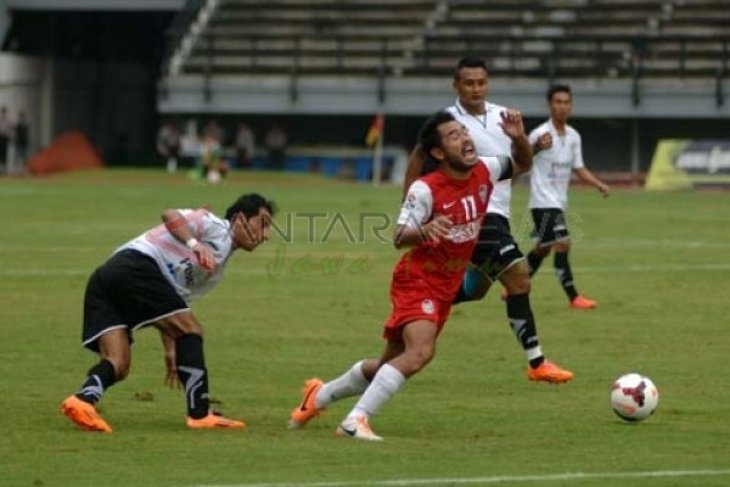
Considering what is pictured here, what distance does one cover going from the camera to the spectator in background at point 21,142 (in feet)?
188

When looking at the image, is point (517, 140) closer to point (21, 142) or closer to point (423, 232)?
point (423, 232)

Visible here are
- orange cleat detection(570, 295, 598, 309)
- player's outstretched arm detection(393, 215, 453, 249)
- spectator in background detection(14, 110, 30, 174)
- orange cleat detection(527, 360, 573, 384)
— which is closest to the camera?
player's outstretched arm detection(393, 215, 453, 249)

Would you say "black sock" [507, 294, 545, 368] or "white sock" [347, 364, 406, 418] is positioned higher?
"white sock" [347, 364, 406, 418]

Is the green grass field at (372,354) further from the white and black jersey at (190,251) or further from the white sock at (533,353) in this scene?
the white and black jersey at (190,251)

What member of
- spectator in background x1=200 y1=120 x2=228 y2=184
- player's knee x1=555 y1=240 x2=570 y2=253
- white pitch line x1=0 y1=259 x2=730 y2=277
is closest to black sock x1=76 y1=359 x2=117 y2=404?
player's knee x1=555 y1=240 x2=570 y2=253

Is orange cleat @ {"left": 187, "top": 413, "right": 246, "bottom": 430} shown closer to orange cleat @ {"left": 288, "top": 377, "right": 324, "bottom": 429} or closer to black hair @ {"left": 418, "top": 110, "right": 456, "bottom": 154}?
orange cleat @ {"left": 288, "top": 377, "right": 324, "bottom": 429}

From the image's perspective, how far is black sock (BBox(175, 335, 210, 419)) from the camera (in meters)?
11.8

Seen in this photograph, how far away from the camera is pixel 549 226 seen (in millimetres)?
20750

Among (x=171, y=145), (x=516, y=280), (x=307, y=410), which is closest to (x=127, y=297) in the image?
(x=307, y=410)

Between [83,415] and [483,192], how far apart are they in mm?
2706

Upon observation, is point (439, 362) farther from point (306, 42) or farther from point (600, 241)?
point (306, 42)

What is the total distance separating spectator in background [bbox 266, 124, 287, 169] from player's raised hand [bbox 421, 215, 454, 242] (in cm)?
4447

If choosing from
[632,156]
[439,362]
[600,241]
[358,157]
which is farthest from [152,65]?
[439,362]

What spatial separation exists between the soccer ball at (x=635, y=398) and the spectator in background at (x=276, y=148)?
4405 cm
